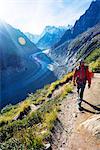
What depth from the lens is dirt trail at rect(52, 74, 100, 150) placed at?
39.2 feet

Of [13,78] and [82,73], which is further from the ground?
[82,73]

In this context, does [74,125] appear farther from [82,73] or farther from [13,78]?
[13,78]

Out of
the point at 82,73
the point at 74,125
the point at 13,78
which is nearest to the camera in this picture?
Result: the point at 74,125

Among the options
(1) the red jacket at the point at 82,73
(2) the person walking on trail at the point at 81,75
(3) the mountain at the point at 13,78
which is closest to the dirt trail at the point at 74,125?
(2) the person walking on trail at the point at 81,75

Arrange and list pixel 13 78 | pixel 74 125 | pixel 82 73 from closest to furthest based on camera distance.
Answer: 1. pixel 74 125
2. pixel 82 73
3. pixel 13 78

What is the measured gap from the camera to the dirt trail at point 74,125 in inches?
470

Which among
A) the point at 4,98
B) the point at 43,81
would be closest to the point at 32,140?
the point at 4,98

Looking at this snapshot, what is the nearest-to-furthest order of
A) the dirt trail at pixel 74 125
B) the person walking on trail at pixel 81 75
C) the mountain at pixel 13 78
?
1. the dirt trail at pixel 74 125
2. the person walking on trail at pixel 81 75
3. the mountain at pixel 13 78

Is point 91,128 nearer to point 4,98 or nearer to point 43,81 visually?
point 4,98

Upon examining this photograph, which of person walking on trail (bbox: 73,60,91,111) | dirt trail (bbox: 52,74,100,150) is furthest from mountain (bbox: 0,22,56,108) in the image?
person walking on trail (bbox: 73,60,91,111)

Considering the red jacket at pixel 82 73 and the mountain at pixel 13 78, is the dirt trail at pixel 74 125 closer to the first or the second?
the red jacket at pixel 82 73

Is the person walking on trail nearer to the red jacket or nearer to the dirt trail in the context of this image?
the red jacket

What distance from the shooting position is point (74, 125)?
1438 cm

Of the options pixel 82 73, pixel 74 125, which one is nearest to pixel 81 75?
pixel 82 73
